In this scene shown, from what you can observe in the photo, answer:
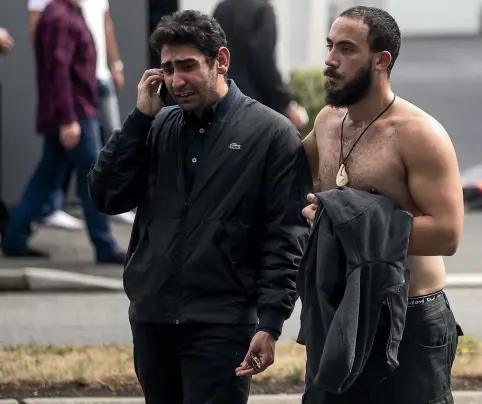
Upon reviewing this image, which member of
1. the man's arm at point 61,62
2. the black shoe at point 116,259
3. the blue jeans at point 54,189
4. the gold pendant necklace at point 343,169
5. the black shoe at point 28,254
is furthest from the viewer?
the black shoe at point 28,254

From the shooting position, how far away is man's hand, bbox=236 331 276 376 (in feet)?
12.5

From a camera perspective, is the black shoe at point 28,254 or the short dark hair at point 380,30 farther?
the black shoe at point 28,254

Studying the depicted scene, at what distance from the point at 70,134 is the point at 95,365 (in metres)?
2.52

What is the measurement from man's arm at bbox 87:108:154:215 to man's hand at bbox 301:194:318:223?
0.57 meters

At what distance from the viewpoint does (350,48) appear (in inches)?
141

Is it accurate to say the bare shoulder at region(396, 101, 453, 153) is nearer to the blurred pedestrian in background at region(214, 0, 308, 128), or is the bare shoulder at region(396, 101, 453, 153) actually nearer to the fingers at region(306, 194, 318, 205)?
the fingers at region(306, 194, 318, 205)

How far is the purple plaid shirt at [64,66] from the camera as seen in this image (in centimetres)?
826

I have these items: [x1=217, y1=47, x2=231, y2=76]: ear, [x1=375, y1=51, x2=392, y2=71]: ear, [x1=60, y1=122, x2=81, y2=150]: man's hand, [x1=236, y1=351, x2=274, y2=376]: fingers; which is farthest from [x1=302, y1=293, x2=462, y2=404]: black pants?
[x1=60, y1=122, x2=81, y2=150]: man's hand

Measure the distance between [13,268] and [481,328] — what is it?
3.06m

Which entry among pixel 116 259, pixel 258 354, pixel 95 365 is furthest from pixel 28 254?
pixel 258 354

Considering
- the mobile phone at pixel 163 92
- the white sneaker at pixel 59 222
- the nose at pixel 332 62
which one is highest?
the nose at pixel 332 62

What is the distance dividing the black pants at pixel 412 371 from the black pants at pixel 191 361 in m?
0.32

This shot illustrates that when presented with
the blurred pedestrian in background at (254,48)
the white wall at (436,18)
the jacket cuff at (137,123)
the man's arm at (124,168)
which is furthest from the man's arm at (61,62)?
the white wall at (436,18)

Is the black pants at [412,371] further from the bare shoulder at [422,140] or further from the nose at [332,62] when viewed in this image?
the nose at [332,62]
